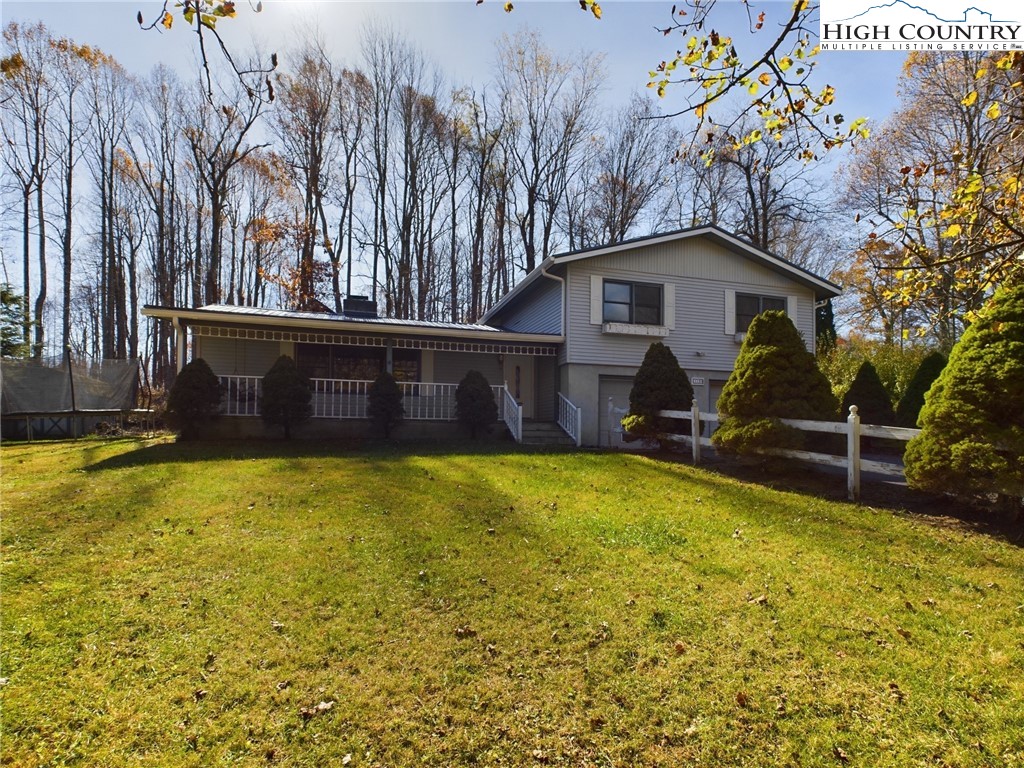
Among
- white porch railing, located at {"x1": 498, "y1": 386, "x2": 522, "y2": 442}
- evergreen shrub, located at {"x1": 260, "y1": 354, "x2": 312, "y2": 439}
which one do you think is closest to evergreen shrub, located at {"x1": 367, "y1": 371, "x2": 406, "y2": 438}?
evergreen shrub, located at {"x1": 260, "y1": 354, "x2": 312, "y2": 439}

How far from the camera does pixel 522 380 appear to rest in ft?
50.6

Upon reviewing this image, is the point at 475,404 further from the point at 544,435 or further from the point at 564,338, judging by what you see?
the point at 564,338

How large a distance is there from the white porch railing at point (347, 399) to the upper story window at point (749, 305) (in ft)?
23.4

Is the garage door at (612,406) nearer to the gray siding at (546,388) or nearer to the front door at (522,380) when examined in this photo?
the gray siding at (546,388)

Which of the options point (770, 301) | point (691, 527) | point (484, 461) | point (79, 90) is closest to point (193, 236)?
point (79, 90)

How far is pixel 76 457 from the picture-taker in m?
9.16

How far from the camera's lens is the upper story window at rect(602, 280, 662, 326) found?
1378 centimetres

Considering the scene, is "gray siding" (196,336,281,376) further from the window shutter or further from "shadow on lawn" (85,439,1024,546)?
the window shutter

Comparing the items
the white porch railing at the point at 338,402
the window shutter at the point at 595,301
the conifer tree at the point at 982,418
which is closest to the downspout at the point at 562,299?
the window shutter at the point at 595,301

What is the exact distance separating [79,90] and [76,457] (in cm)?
2025

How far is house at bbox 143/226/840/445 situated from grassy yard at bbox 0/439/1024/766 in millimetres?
6654

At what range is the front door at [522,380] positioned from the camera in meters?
15.3

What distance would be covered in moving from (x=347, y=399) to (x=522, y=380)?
5162mm

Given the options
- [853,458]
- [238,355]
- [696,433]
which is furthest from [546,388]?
[853,458]
